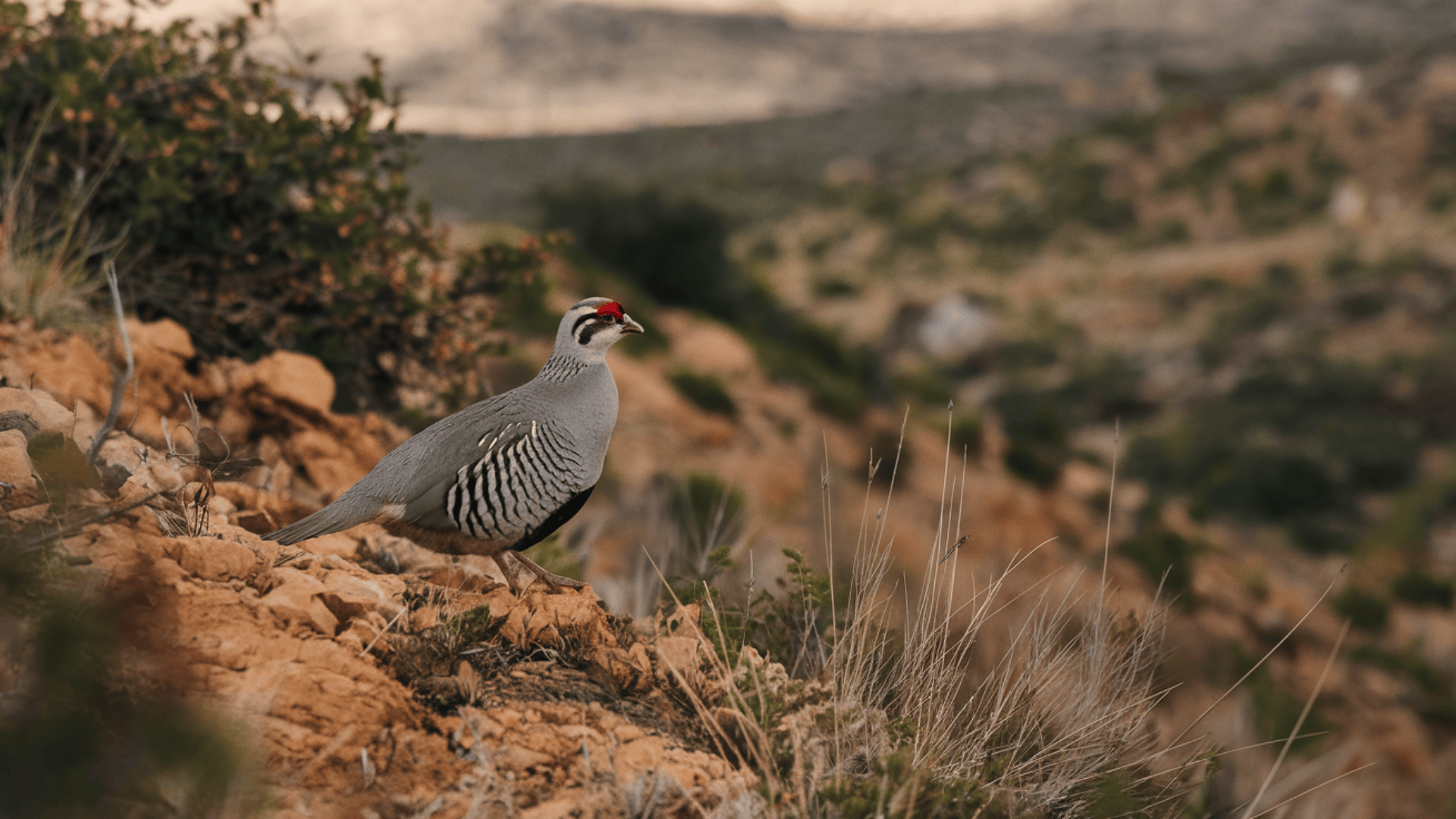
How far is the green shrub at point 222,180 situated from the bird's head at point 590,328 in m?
3.40

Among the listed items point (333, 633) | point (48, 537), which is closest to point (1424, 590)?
point (333, 633)

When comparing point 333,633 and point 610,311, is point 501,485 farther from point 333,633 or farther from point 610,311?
point 610,311

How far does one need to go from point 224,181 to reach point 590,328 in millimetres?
4385

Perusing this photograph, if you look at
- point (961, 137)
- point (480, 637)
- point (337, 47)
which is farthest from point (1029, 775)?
point (961, 137)

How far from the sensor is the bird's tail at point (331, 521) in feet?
13.3

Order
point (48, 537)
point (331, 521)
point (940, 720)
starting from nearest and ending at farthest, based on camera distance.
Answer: point (48, 537) < point (940, 720) < point (331, 521)

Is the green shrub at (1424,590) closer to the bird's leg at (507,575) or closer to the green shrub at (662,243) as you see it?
the green shrub at (662,243)

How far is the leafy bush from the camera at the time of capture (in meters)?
7.11

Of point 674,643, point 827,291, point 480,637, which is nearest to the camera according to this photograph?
point 480,637

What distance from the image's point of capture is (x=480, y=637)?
3928 mm

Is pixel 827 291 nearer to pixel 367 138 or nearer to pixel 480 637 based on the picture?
pixel 367 138

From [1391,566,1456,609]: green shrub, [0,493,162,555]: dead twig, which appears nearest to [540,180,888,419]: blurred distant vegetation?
[1391,566,1456,609]: green shrub

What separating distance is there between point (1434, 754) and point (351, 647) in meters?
19.1

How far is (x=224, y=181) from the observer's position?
24.1ft
